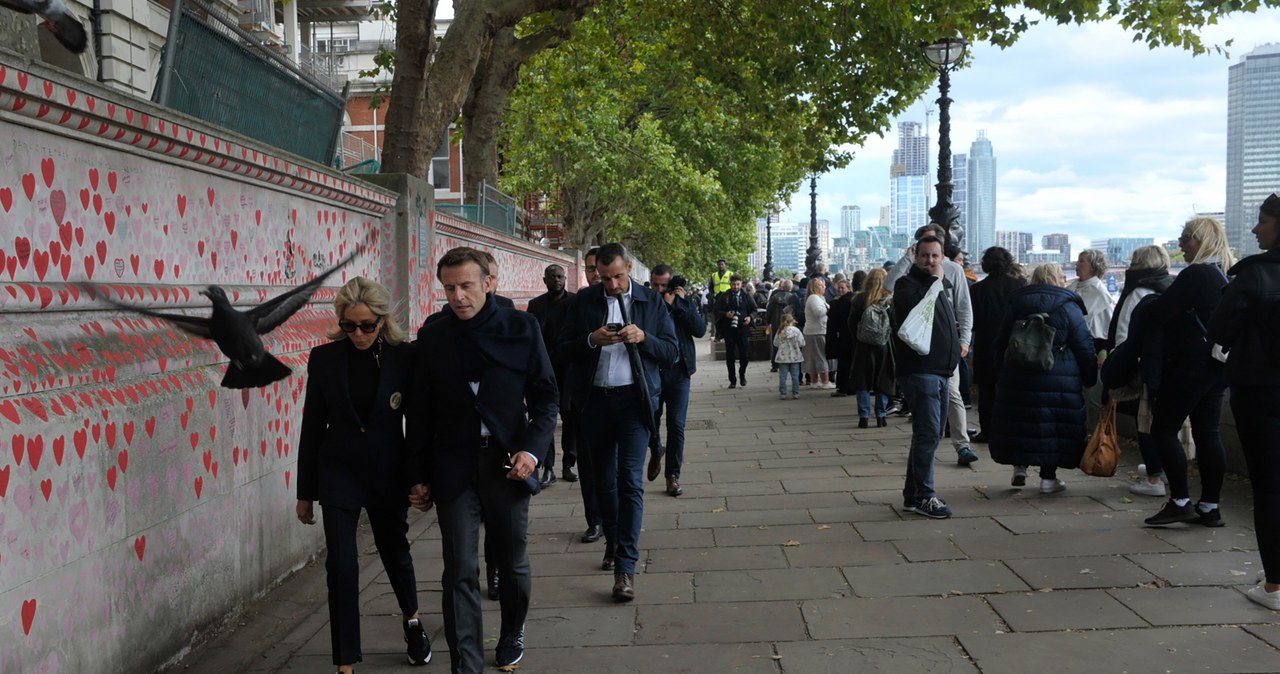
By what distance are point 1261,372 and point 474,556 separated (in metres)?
3.59

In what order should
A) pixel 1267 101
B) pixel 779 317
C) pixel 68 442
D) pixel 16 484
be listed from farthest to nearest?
pixel 1267 101 < pixel 779 317 < pixel 68 442 < pixel 16 484

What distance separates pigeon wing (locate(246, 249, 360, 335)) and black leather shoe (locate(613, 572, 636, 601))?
6.76 feet

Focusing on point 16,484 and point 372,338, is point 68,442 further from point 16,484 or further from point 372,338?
point 372,338

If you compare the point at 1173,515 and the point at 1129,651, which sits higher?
the point at 1173,515

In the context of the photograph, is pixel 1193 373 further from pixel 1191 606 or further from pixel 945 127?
pixel 945 127

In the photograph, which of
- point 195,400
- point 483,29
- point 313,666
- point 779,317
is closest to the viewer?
point 313,666

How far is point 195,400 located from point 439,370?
4.72 ft

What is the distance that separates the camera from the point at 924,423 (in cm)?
731

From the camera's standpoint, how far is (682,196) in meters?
35.0

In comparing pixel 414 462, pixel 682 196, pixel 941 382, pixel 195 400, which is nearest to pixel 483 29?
pixel 941 382

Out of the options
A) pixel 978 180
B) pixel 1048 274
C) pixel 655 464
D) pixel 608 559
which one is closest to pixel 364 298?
pixel 655 464

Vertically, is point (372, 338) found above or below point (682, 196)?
below

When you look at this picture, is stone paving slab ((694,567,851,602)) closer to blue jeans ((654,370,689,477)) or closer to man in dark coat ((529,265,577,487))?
man in dark coat ((529,265,577,487))

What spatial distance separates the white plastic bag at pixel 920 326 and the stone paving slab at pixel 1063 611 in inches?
84.3
